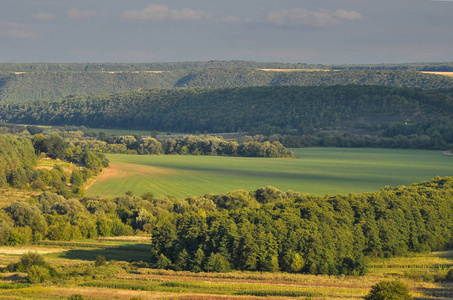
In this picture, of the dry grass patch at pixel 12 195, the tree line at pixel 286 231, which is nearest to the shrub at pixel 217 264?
the tree line at pixel 286 231

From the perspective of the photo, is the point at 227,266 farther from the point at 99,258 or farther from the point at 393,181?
the point at 393,181

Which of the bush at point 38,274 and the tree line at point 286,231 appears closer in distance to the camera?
the bush at point 38,274

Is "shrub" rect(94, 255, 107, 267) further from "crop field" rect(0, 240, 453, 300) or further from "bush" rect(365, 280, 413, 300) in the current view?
"bush" rect(365, 280, 413, 300)

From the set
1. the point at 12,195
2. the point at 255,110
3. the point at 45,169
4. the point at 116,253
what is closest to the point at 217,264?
the point at 116,253

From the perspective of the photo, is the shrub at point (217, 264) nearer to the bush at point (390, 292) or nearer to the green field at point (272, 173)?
the bush at point (390, 292)

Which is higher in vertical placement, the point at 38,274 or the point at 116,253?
the point at 38,274

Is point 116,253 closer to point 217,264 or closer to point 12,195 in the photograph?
point 217,264

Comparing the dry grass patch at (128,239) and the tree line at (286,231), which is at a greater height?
the tree line at (286,231)
